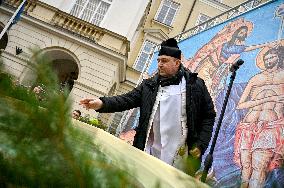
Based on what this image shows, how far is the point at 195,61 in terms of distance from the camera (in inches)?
364

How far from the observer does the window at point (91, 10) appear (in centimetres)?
A: 1445

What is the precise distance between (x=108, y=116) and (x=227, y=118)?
9314 mm

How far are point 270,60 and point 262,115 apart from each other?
120cm

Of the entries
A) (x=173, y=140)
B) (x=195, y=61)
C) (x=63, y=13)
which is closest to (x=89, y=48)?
(x=63, y=13)

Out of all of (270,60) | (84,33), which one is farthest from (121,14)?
(270,60)

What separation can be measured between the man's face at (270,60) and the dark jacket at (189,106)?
3.99m

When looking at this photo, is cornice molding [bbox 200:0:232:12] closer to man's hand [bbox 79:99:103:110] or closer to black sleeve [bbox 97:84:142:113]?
black sleeve [bbox 97:84:142:113]

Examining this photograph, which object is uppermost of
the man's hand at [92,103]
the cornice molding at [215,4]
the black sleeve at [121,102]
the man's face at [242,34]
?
the cornice molding at [215,4]

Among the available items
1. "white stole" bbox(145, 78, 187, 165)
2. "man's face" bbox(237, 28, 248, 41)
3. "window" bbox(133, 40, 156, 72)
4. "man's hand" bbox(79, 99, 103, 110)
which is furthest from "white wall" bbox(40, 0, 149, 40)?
"man's hand" bbox(79, 99, 103, 110)

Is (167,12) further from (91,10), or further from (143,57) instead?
(91,10)

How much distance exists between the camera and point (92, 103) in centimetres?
273

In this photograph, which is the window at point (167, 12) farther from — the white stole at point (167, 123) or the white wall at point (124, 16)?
the white stole at point (167, 123)

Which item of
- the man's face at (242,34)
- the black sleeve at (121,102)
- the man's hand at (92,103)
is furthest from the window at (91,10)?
the man's hand at (92,103)

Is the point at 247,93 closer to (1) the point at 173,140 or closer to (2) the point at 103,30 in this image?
(1) the point at 173,140
